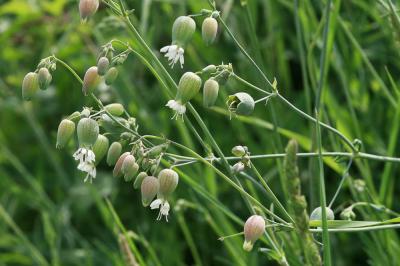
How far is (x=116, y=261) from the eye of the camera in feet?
6.48

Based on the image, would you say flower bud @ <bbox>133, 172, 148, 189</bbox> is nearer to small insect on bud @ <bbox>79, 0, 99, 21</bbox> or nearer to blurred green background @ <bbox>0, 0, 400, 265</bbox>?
small insect on bud @ <bbox>79, 0, 99, 21</bbox>

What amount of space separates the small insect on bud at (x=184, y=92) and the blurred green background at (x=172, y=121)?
0.74 meters

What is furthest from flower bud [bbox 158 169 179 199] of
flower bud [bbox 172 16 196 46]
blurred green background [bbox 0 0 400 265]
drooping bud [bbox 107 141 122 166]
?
blurred green background [bbox 0 0 400 265]

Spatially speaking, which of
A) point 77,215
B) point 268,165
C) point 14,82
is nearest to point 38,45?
point 14,82

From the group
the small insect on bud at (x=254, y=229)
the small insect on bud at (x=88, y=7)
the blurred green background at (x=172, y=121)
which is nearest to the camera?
the small insect on bud at (x=254, y=229)

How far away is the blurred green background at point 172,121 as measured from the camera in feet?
7.68

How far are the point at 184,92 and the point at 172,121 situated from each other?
1.53 metres

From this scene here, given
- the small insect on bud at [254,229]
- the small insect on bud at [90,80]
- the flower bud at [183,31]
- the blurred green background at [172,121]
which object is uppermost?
the flower bud at [183,31]

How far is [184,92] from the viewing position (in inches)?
51.2

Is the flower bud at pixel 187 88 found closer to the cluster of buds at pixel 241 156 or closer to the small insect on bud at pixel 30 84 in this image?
the cluster of buds at pixel 241 156

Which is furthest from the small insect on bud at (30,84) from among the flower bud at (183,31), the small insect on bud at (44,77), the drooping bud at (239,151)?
the drooping bud at (239,151)

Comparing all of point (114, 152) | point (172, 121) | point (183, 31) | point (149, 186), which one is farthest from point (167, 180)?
point (172, 121)

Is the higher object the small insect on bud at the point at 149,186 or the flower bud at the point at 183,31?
the flower bud at the point at 183,31

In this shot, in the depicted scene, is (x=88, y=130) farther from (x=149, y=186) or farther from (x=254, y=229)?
(x=254, y=229)
